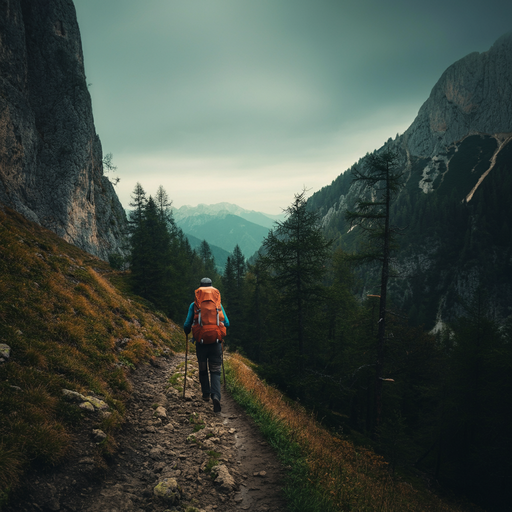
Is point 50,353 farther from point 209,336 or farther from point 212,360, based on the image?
point 212,360

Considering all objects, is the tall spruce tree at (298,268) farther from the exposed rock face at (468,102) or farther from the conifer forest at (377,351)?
the exposed rock face at (468,102)

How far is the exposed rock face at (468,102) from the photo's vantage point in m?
148

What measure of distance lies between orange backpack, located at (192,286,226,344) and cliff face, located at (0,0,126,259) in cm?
3710

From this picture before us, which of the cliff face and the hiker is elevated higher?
the cliff face

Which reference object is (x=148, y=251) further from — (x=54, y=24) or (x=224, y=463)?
(x=54, y=24)

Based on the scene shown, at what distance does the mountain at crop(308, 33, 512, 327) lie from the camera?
8994cm

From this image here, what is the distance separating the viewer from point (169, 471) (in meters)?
4.02

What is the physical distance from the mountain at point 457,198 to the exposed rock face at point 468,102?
1.83 feet

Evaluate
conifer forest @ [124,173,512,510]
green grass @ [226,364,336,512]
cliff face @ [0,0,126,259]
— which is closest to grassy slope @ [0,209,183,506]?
green grass @ [226,364,336,512]

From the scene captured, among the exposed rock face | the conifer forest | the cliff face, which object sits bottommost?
the conifer forest

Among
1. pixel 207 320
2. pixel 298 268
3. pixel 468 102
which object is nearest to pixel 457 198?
pixel 468 102

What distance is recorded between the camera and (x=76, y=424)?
4102mm

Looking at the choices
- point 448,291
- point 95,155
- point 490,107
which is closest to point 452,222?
point 448,291

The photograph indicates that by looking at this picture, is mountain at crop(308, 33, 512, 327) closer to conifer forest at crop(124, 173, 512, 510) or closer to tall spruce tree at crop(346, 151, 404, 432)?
conifer forest at crop(124, 173, 512, 510)
